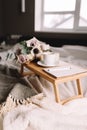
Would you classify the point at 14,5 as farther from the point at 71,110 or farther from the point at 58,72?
the point at 71,110

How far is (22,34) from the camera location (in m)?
3.39

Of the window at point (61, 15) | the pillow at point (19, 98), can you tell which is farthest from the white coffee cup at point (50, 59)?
the window at point (61, 15)

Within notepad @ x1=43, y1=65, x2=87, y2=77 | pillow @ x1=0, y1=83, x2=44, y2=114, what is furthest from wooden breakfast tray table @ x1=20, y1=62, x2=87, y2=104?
pillow @ x1=0, y1=83, x2=44, y2=114

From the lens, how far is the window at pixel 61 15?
299cm

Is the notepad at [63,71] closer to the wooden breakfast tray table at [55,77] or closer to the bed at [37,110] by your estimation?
the wooden breakfast tray table at [55,77]

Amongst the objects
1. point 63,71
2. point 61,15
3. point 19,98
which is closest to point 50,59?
point 63,71

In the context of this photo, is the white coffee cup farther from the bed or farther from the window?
Result: the window

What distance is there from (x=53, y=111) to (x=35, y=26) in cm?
244

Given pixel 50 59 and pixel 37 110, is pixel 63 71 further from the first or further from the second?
pixel 37 110

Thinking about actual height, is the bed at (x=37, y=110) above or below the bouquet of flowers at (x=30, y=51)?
below

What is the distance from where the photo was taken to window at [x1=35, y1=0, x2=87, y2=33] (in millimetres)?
2992

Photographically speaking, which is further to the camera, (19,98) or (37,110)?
(19,98)

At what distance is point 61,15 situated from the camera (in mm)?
3162

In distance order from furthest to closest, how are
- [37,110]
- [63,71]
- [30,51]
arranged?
[30,51]
[63,71]
[37,110]
